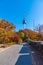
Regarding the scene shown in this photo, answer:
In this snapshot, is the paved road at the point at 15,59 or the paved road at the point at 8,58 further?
the paved road at the point at 8,58

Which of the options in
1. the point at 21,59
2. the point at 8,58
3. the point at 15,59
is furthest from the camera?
the point at 8,58

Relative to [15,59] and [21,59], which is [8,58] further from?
[21,59]

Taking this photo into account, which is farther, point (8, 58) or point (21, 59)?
point (8, 58)

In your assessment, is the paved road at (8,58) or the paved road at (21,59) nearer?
the paved road at (21,59)

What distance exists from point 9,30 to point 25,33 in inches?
1529

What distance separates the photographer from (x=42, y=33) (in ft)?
238

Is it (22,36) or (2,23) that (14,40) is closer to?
(22,36)

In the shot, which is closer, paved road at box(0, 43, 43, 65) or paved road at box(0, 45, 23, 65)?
paved road at box(0, 43, 43, 65)

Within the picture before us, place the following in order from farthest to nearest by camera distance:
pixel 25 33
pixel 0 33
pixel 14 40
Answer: pixel 25 33 → pixel 14 40 → pixel 0 33

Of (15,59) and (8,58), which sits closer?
(15,59)

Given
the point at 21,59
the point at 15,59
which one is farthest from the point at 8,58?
the point at 21,59

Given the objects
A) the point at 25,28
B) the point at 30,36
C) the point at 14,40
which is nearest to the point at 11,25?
the point at 14,40

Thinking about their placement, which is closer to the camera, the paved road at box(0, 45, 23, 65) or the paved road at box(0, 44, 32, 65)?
the paved road at box(0, 44, 32, 65)

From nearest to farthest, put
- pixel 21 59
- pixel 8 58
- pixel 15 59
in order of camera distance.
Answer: pixel 21 59
pixel 15 59
pixel 8 58
